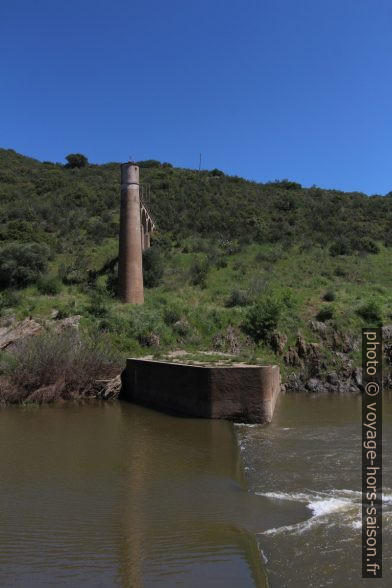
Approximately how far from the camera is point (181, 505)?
25.3 feet


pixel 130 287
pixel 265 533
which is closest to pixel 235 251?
pixel 130 287

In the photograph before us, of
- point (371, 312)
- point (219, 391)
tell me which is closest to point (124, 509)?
point (219, 391)

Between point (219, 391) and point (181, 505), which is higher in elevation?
point (219, 391)

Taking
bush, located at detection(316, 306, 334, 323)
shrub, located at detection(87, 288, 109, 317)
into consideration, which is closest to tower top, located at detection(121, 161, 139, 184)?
shrub, located at detection(87, 288, 109, 317)

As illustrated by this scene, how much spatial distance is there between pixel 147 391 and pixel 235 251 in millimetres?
23002

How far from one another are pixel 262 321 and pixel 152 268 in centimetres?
1037

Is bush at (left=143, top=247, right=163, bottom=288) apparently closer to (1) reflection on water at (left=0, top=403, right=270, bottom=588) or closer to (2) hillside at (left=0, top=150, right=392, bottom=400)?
(2) hillside at (left=0, top=150, right=392, bottom=400)

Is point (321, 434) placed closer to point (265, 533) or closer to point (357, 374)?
point (265, 533)

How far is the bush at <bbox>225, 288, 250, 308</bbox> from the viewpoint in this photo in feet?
88.0

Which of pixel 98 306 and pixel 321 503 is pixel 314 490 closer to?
pixel 321 503

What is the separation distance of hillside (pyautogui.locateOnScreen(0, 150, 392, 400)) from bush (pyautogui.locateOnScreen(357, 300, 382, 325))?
0.16ft

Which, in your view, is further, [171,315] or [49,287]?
[49,287]

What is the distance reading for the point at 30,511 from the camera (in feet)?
24.3

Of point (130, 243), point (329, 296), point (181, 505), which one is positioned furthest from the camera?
point (329, 296)
